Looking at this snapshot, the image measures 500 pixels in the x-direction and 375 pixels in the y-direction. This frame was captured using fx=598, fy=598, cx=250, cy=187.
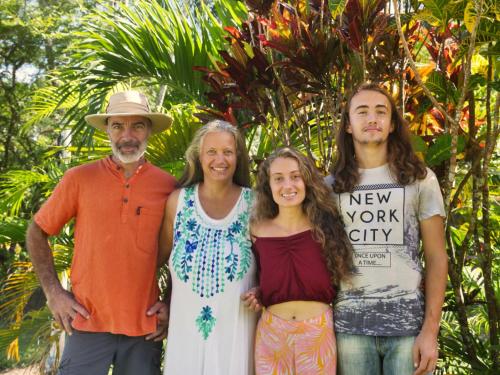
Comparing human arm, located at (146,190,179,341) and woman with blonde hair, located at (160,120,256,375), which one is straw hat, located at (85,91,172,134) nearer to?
woman with blonde hair, located at (160,120,256,375)

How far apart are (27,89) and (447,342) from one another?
14.1 m

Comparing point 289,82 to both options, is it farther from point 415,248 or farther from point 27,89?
point 27,89

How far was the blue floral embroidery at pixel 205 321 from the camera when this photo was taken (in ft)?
9.55

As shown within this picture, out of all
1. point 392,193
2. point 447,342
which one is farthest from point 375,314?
point 447,342

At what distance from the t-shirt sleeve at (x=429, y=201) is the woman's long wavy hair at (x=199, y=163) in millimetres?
1008

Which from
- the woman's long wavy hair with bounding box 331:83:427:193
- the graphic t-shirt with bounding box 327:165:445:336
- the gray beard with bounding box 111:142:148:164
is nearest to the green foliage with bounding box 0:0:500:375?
the woman's long wavy hair with bounding box 331:83:427:193

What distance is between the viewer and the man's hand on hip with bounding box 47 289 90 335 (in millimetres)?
3045

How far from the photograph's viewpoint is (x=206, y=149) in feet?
10.3

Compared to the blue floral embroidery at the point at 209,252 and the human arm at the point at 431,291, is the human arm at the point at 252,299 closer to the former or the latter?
the blue floral embroidery at the point at 209,252

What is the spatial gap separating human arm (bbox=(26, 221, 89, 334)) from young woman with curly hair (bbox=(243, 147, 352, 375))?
93 cm

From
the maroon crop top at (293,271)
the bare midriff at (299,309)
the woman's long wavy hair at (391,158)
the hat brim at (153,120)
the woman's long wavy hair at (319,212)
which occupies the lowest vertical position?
the bare midriff at (299,309)

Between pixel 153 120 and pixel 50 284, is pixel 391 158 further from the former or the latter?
pixel 50 284

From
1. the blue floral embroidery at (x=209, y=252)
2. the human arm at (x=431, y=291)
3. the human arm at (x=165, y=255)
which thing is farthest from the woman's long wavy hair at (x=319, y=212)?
the human arm at (x=165, y=255)

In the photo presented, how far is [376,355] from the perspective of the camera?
2.64 meters
